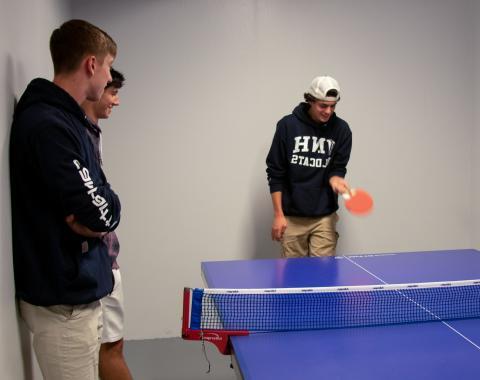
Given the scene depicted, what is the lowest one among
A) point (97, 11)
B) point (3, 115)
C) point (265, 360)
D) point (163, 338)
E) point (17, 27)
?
point (163, 338)

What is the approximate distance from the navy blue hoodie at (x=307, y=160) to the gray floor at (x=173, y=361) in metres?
1.25

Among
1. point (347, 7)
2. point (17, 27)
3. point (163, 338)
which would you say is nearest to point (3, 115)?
point (17, 27)

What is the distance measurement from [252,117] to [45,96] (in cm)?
269

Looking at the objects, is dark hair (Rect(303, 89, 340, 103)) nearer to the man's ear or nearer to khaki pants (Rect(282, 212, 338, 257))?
khaki pants (Rect(282, 212, 338, 257))

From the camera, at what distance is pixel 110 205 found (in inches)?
75.1

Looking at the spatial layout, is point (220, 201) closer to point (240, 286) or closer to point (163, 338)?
point (163, 338)

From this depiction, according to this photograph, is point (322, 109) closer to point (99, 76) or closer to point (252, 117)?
point (252, 117)

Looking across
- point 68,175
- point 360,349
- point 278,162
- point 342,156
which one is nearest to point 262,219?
point 278,162

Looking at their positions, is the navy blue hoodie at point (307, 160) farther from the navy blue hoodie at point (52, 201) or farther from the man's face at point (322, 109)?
the navy blue hoodie at point (52, 201)

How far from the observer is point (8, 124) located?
1906 mm

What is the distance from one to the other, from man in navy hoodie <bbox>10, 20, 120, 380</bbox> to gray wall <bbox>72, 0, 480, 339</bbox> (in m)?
Result: 2.27

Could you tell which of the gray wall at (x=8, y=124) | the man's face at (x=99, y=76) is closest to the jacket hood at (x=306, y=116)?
the gray wall at (x=8, y=124)

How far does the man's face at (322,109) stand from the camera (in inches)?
148

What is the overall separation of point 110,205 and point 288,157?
2.21 meters
